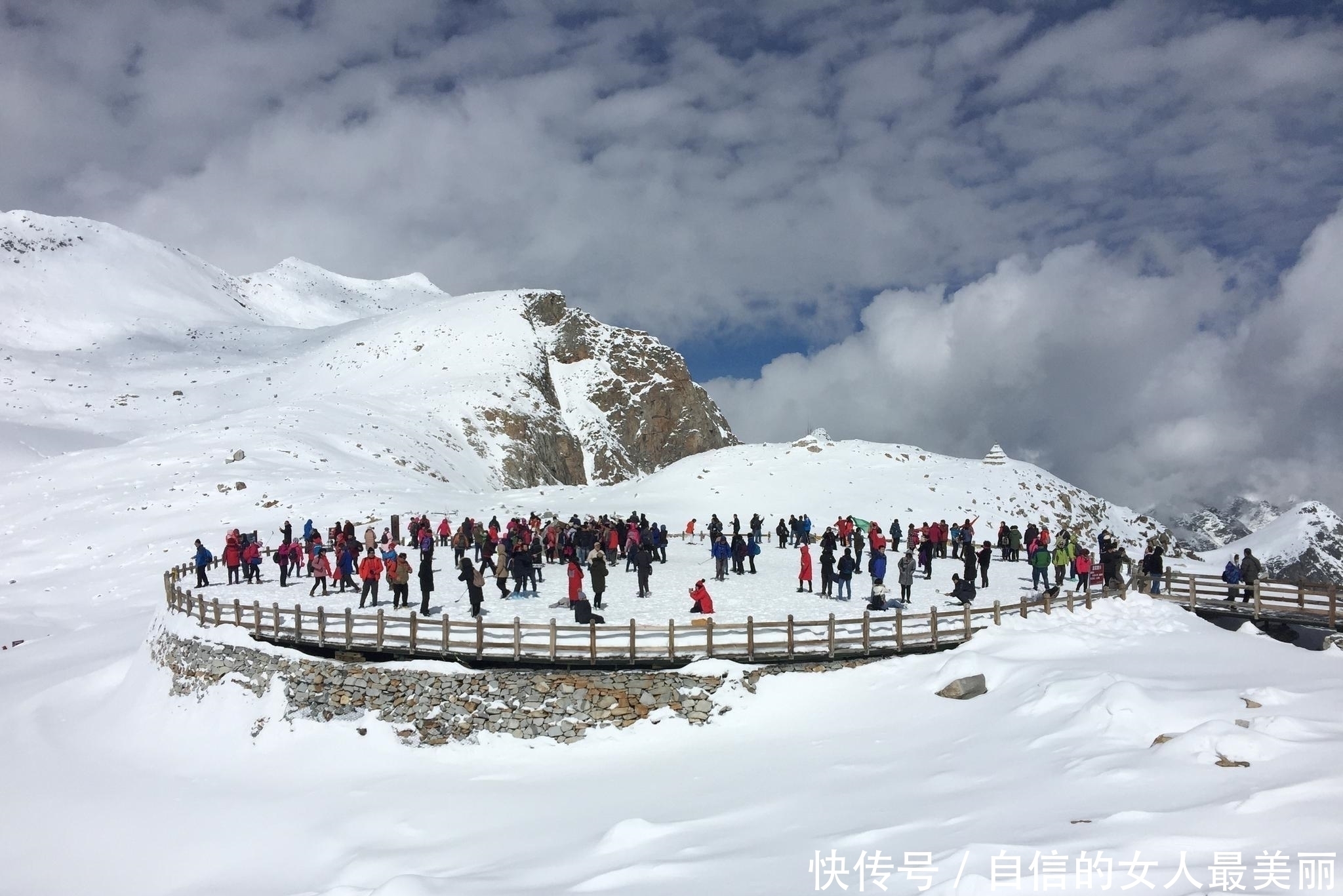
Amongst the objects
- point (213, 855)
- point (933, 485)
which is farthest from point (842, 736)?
point (933, 485)

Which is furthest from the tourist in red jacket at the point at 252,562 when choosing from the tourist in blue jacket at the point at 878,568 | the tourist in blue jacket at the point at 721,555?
the tourist in blue jacket at the point at 878,568

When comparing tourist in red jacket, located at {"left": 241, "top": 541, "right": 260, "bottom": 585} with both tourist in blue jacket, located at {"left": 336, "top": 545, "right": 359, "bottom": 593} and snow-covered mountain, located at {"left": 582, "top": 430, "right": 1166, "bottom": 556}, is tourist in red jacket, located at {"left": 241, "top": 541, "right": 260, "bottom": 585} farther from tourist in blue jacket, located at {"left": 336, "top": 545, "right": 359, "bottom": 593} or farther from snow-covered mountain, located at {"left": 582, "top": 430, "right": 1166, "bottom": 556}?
snow-covered mountain, located at {"left": 582, "top": 430, "right": 1166, "bottom": 556}

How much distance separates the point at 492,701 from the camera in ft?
62.2

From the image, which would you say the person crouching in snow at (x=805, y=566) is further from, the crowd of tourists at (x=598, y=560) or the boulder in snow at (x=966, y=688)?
the boulder in snow at (x=966, y=688)

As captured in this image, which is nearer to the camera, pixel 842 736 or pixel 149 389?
pixel 842 736

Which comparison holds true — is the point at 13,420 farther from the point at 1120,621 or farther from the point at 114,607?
the point at 1120,621

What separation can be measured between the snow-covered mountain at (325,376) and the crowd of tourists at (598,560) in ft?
76.6

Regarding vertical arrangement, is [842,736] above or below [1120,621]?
below

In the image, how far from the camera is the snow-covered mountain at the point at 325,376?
2532 inches

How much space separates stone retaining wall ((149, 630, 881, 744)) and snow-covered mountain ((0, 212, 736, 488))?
35.4 m

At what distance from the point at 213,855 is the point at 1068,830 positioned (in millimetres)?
15959

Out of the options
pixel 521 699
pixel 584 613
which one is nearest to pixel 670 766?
pixel 521 699

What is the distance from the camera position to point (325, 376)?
86.2m

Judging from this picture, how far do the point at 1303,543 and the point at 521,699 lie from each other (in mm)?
175380
